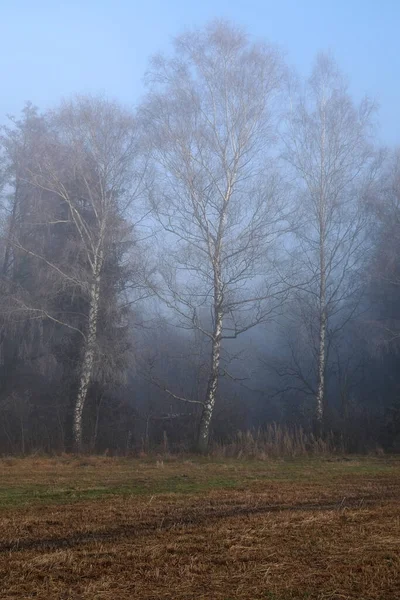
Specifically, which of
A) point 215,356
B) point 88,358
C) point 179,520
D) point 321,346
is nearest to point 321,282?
point 321,346

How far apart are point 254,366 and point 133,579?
30785 mm

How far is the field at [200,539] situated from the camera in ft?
17.0

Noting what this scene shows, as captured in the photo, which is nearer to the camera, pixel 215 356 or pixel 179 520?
pixel 179 520

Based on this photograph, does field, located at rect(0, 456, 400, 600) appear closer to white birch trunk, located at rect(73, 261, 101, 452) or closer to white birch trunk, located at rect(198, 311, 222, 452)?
white birch trunk, located at rect(198, 311, 222, 452)

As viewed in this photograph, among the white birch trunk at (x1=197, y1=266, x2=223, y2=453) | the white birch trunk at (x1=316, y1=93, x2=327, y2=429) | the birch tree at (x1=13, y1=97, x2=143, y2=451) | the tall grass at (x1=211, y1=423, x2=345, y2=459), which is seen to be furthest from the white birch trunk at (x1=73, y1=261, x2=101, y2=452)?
the white birch trunk at (x1=316, y1=93, x2=327, y2=429)

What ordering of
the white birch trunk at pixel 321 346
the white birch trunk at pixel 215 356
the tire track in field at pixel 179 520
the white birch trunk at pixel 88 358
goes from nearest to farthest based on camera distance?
1. the tire track in field at pixel 179 520
2. the white birch trunk at pixel 215 356
3. the white birch trunk at pixel 88 358
4. the white birch trunk at pixel 321 346

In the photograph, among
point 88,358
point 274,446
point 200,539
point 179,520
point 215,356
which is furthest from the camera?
point 88,358

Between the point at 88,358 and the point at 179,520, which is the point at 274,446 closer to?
the point at 88,358

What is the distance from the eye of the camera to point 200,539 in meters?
6.75

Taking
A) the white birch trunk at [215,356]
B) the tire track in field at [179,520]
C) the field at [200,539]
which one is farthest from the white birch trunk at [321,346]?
the tire track in field at [179,520]

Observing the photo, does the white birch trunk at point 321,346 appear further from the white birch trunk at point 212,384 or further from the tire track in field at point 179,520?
the tire track in field at point 179,520

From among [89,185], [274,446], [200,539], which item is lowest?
[200,539]

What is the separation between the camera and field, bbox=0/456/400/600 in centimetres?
519

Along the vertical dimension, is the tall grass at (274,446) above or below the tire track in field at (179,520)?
above
